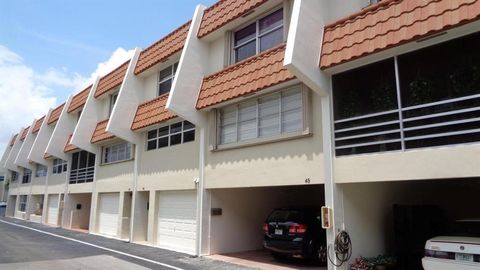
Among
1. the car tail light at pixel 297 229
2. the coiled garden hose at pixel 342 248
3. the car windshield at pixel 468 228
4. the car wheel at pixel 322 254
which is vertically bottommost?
the car wheel at pixel 322 254

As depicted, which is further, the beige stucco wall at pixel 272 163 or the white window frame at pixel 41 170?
the white window frame at pixel 41 170

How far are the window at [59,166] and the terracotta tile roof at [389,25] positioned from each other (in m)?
23.2

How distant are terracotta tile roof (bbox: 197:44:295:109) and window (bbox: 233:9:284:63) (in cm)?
73

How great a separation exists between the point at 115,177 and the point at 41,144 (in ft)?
47.1

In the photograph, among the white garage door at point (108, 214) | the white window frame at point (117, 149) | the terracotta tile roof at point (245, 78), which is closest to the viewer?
the terracotta tile roof at point (245, 78)

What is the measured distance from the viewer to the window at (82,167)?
22844 mm

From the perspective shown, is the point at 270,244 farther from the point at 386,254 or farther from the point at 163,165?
the point at 163,165

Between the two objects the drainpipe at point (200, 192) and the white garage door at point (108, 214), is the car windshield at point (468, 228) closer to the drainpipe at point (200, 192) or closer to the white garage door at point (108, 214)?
the drainpipe at point (200, 192)

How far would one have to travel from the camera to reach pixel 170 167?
50.4ft

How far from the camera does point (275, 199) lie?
1471 cm

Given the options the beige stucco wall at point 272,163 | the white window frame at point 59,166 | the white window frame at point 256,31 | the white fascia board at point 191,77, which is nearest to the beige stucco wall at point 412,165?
the beige stucco wall at point 272,163

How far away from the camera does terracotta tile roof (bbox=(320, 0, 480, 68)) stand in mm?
7094

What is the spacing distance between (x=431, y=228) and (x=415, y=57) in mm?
4431

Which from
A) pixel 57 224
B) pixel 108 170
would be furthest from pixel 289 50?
pixel 57 224
